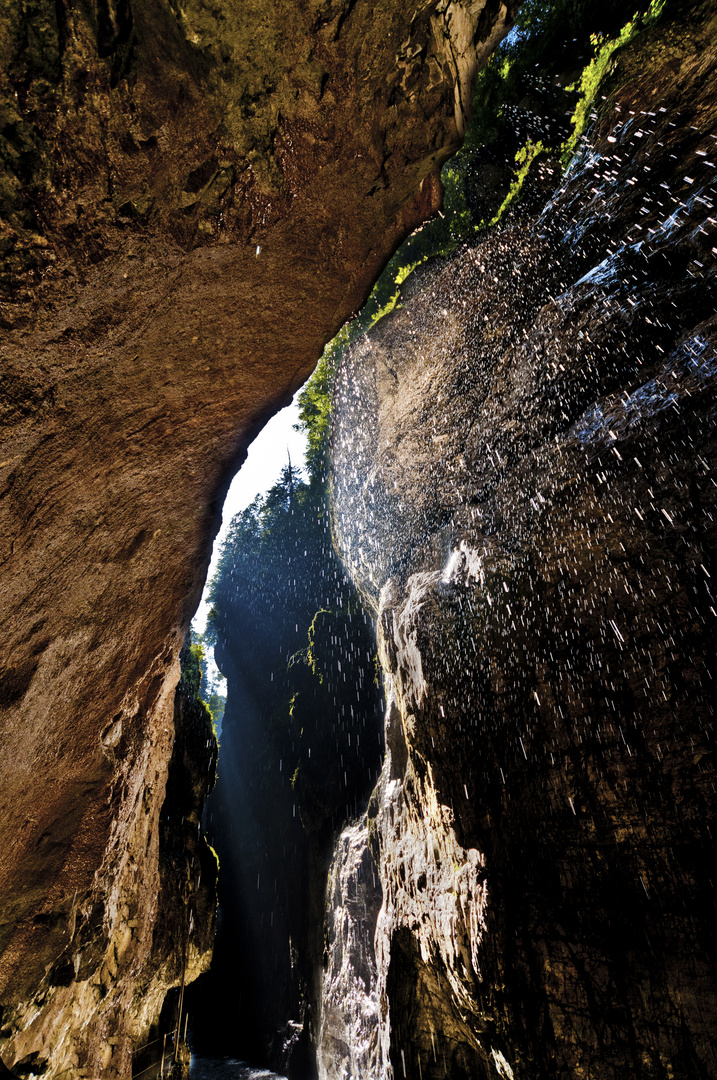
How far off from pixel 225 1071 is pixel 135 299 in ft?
78.7

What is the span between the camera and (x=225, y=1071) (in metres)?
15.5

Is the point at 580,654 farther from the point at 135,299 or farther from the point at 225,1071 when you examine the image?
the point at 225,1071

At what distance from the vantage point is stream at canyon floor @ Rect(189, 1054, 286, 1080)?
14680mm

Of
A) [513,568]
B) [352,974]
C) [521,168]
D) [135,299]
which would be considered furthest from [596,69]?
[352,974]

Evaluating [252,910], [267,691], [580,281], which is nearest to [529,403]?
[580,281]

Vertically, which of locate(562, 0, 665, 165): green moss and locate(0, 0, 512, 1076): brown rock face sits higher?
locate(562, 0, 665, 165): green moss

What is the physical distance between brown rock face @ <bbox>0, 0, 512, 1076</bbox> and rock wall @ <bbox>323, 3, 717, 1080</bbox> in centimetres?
357

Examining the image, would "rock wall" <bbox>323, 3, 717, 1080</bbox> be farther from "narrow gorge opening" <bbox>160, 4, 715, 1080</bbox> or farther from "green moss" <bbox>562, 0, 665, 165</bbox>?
"green moss" <bbox>562, 0, 665, 165</bbox>

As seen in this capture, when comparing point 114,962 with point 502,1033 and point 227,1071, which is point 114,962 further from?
point 227,1071

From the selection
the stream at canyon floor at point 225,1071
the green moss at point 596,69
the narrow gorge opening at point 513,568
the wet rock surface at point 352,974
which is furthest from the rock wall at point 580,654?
the stream at canyon floor at point 225,1071

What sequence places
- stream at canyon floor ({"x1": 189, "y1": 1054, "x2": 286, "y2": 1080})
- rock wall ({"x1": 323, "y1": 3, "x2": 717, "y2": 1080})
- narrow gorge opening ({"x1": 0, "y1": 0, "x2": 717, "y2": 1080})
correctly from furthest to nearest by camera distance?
stream at canyon floor ({"x1": 189, "y1": 1054, "x2": 286, "y2": 1080})
rock wall ({"x1": 323, "y1": 3, "x2": 717, "y2": 1080})
narrow gorge opening ({"x1": 0, "y1": 0, "x2": 717, "y2": 1080})

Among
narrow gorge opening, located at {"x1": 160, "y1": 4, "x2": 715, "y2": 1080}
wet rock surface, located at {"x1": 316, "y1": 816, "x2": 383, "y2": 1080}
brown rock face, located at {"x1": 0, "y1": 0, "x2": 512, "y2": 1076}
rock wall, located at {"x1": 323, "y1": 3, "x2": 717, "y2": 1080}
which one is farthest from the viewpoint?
wet rock surface, located at {"x1": 316, "y1": 816, "x2": 383, "y2": 1080}

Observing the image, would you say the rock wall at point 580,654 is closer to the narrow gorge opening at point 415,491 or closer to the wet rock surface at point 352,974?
the narrow gorge opening at point 415,491

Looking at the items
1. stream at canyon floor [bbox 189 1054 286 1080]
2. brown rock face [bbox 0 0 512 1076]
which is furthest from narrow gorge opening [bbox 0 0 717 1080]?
stream at canyon floor [bbox 189 1054 286 1080]
